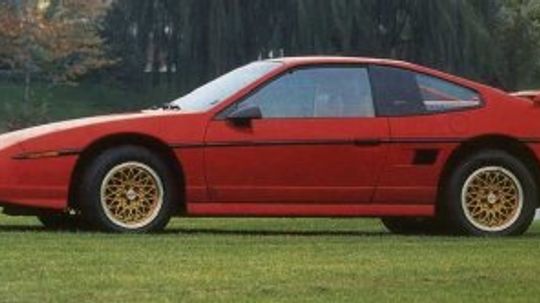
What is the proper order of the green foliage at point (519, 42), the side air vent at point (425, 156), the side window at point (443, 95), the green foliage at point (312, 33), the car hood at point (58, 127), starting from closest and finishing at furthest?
the car hood at point (58, 127), the side air vent at point (425, 156), the side window at point (443, 95), the green foliage at point (312, 33), the green foliage at point (519, 42)

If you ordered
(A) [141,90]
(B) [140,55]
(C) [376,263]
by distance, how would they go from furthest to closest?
(A) [141,90]
(B) [140,55]
(C) [376,263]

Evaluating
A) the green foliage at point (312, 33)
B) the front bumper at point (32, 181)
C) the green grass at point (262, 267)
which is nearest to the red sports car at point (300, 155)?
the front bumper at point (32, 181)

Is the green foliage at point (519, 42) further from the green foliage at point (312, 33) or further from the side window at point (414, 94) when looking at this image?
the side window at point (414, 94)

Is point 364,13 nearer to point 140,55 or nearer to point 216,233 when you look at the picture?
point 140,55

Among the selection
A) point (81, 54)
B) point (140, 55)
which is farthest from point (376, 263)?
point (81, 54)

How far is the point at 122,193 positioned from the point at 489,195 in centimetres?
281

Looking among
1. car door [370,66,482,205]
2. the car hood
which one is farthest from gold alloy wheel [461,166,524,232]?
the car hood

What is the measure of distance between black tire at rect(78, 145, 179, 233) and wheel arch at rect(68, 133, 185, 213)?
0.04 metres

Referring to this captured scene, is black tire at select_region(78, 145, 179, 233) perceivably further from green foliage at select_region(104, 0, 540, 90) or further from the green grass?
green foliage at select_region(104, 0, 540, 90)

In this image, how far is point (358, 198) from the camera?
1005 centimetres

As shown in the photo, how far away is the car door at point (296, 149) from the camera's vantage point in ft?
32.2

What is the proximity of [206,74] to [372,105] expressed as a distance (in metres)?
26.2

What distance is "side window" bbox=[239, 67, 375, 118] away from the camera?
32.9 feet

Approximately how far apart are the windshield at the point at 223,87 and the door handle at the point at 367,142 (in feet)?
2.90
